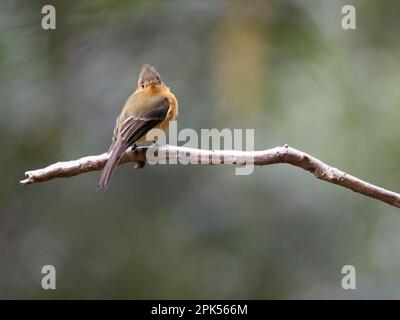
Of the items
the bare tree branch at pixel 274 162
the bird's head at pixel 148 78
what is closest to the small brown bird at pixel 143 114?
the bird's head at pixel 148 78

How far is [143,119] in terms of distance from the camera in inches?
153

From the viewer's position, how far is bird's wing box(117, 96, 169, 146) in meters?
3.73

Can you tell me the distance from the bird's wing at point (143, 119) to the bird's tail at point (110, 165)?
0.28 ft

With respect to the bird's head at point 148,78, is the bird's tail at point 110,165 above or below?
below

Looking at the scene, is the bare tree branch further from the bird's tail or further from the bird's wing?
the bird's wing

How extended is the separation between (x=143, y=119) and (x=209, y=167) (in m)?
2.03

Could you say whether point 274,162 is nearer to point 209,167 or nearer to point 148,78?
point 148,78

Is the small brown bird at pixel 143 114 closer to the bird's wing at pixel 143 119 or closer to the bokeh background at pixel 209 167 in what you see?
the bird's wing at pixel 143 119

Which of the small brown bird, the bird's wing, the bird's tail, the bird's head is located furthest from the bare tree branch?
the bird's head

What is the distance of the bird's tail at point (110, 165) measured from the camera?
3.27 m

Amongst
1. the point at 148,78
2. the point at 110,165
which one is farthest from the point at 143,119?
the point at 110,165

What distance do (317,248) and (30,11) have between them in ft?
7.70

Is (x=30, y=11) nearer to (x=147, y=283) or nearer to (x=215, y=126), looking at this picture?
(x=215, y=126)

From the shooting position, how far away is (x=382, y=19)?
5.88 metres
